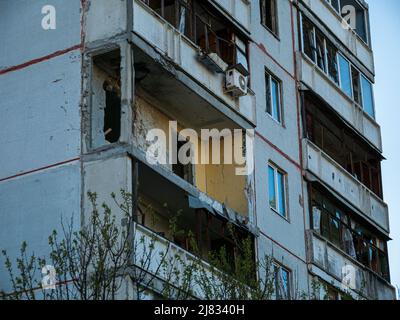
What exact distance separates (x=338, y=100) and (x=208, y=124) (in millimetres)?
6199

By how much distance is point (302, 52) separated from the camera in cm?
3256

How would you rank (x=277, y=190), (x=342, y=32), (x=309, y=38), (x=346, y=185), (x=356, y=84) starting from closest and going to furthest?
(x=277, y=190) < (x=346, y=185) < (x=309, y=38) < (x=342, y=32) < (x=356, y=84)

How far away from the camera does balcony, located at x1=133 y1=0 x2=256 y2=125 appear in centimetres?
2505

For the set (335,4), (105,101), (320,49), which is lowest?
(105,101)

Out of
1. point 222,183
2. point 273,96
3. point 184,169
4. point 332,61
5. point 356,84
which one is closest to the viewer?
point 184,169

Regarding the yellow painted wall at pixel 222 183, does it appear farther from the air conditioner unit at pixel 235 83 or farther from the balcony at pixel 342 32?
the balcony at pixel 342 32

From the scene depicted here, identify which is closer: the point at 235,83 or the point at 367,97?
the point at 235,83

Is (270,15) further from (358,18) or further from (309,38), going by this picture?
(358,18)

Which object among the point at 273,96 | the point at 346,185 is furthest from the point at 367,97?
the point at 273,96

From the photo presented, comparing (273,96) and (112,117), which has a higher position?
(273,96)

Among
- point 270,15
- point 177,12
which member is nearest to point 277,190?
point 270,15

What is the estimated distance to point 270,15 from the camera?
106 feet

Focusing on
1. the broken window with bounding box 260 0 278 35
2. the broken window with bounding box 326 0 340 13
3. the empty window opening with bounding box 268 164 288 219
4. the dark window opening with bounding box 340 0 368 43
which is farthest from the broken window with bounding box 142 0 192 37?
the dark window opening with bounding box 340 0 368 43

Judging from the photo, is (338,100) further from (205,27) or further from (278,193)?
(205,27)
